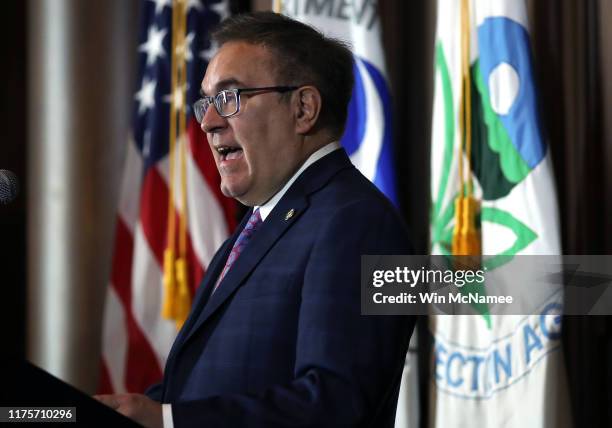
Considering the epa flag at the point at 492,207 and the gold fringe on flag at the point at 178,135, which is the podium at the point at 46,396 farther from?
the gold fringe on flag at the point at 178,135

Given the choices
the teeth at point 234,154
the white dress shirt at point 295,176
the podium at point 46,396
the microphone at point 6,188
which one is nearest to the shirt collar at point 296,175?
the white dress shirt at point 295,176

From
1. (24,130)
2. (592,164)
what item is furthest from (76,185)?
(592,164)

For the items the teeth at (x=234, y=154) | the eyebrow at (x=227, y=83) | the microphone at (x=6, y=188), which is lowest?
the microphone at (x=6, y=188)

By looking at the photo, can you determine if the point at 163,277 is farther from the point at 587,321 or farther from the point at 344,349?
the point at 344,349

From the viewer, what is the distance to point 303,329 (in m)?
1.38

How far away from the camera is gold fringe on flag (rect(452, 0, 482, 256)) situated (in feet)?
9.02

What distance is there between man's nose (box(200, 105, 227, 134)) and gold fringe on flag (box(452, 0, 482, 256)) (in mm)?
1243

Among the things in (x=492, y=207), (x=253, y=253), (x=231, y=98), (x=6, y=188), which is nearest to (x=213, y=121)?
(x=231, y=98)

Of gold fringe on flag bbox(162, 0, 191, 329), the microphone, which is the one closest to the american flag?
gold fringe on flag bbox(162, 0, 191, 329)

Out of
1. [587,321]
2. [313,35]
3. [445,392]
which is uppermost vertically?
[313,35]

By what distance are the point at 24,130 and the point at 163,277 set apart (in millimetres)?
1194

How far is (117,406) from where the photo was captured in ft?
4.18

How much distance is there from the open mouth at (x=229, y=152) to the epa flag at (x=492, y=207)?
1.20 m

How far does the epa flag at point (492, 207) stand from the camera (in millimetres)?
2668
